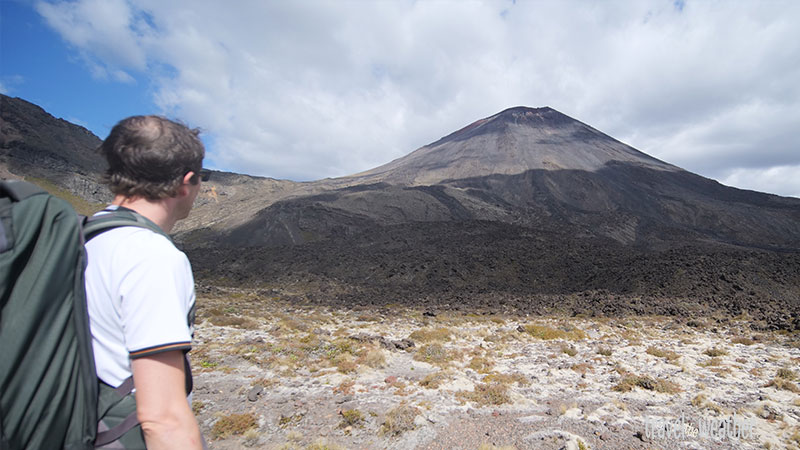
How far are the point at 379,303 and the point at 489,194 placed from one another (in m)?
40.1

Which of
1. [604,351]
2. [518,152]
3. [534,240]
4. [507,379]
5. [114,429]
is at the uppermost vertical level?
[518,152]

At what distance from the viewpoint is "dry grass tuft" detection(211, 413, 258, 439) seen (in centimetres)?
565

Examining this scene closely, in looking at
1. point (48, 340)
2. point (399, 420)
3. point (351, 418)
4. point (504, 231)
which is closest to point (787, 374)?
point (399, 420)

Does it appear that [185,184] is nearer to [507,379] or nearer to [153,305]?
[153,305]

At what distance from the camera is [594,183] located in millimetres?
62781

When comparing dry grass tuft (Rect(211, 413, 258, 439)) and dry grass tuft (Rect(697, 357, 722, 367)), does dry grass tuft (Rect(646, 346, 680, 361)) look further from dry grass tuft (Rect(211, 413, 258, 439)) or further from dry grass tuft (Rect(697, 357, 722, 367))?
dry grass tuft (Rect(211, 413, 258, 439))

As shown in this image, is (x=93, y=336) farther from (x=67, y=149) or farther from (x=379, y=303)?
(x=67, y=149)

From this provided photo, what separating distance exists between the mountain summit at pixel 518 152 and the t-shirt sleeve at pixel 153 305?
6376 cm

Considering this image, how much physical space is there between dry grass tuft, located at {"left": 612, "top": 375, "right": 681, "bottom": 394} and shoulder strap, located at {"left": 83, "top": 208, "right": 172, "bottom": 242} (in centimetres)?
889

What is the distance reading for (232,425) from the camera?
19.0 feet

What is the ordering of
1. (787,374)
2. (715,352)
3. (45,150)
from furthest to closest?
1. (45,150)
2. (715,352)
3. (787,374)

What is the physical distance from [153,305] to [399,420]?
5654mm

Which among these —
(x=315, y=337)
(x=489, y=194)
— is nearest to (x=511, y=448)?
(x=315, y=337)

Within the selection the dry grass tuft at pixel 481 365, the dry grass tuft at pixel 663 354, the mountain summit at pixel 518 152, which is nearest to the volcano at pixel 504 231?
the mountain summit at pixel 518 152
